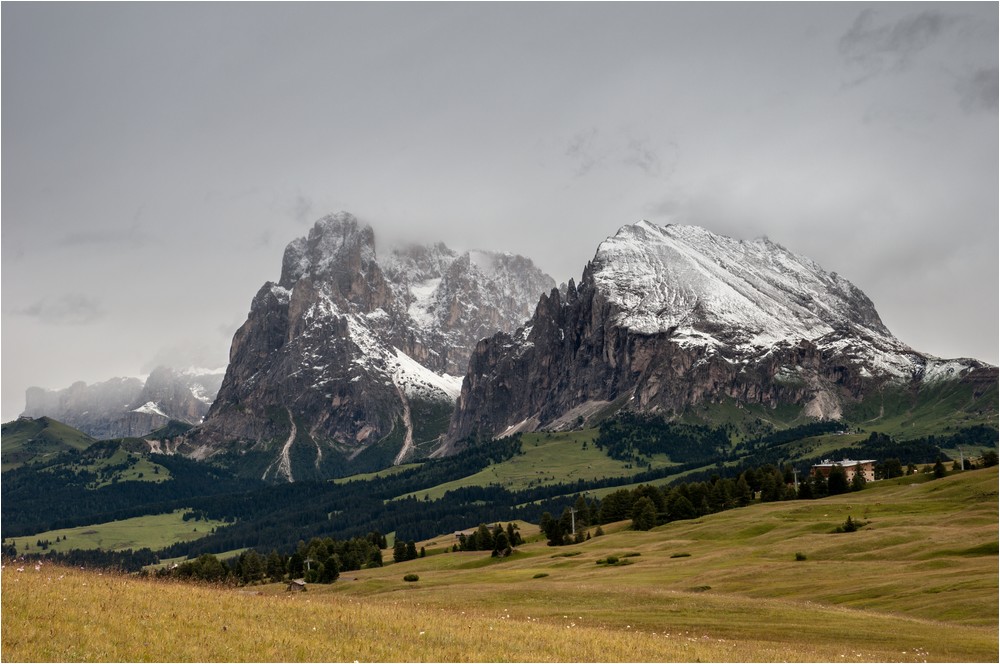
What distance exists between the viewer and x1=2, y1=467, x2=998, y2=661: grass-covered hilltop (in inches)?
1368

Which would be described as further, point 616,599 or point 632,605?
point 616,599

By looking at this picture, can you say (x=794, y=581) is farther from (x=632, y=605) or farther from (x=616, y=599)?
(x=632, y=605)

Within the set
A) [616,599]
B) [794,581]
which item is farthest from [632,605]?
[794,581]

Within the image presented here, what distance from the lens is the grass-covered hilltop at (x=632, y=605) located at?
1368 inches

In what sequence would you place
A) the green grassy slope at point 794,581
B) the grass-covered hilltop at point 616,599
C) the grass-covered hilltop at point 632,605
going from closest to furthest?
1. the grass-covered hilltop at point 632,605
2. the grass-covered hilltop at point 616,599
3. the green grassy slope at point 794,581

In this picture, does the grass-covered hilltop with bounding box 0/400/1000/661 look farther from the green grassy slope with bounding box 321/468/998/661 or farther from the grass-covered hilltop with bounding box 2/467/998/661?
the green grassy slope with bounding box 321/468/998/661

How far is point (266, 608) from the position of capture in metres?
41.2

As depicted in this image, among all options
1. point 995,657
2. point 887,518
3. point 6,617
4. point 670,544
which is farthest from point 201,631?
point 887,518

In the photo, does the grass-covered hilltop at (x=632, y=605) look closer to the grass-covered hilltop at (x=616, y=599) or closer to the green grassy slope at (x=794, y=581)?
the grass-covered hilltop at (x=616, y=599)

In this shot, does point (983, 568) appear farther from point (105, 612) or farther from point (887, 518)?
point (105, 612)

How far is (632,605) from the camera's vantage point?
2928 inches

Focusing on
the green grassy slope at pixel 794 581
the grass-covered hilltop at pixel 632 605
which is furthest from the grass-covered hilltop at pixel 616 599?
the green grassy slope at pixel 794 581

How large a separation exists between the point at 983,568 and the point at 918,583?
783 cm

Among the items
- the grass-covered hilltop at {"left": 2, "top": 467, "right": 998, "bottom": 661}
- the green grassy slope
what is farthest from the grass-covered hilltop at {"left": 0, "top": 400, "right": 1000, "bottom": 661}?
the green grassy slope
